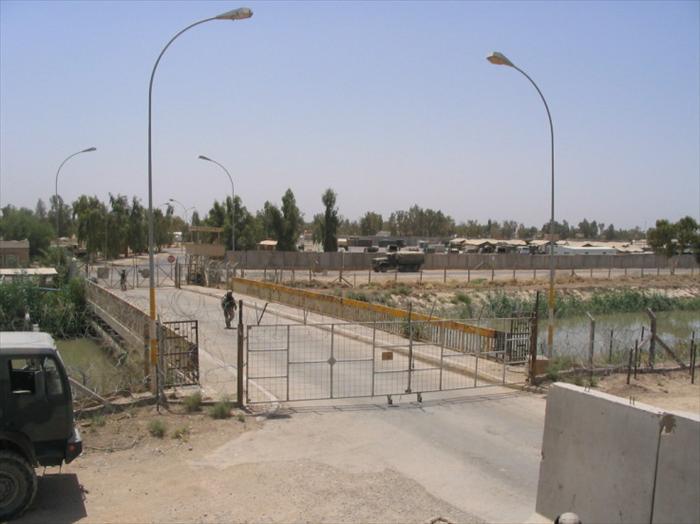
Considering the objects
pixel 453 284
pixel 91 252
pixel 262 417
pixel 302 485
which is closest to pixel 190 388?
pixel 262 417

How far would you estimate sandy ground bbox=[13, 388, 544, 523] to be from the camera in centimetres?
781

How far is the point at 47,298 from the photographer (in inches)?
1378

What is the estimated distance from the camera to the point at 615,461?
224 inches

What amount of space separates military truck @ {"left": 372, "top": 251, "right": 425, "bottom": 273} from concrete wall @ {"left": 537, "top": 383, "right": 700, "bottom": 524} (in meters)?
59.0

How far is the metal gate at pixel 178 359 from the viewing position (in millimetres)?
13703

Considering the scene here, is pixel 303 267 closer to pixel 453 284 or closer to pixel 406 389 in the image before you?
pixel 453 284

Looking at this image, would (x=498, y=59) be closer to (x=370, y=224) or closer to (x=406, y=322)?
(x=406, y=322)

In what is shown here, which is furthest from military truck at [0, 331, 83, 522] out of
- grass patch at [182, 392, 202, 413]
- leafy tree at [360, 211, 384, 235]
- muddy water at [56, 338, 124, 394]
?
leafy tree at [360, 211, 384, 235]

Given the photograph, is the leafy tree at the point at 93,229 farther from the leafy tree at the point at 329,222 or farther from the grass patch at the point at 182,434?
the grass patch at the point at 182,434

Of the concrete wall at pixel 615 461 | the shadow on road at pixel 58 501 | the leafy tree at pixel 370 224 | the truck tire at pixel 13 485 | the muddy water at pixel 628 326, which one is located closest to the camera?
the concrete wall at pixel 615 461

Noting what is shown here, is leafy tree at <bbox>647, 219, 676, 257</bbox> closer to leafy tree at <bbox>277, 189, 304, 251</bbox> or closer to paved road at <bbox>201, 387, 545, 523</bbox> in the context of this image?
leafy tree at <bbox>277, 189, 304, 251</bbox>

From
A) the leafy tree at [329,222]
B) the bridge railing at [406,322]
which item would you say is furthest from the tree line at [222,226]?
the bridge railing at [406,322]

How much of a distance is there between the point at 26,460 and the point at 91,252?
65.5 m

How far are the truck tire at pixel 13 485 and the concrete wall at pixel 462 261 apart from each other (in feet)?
172
